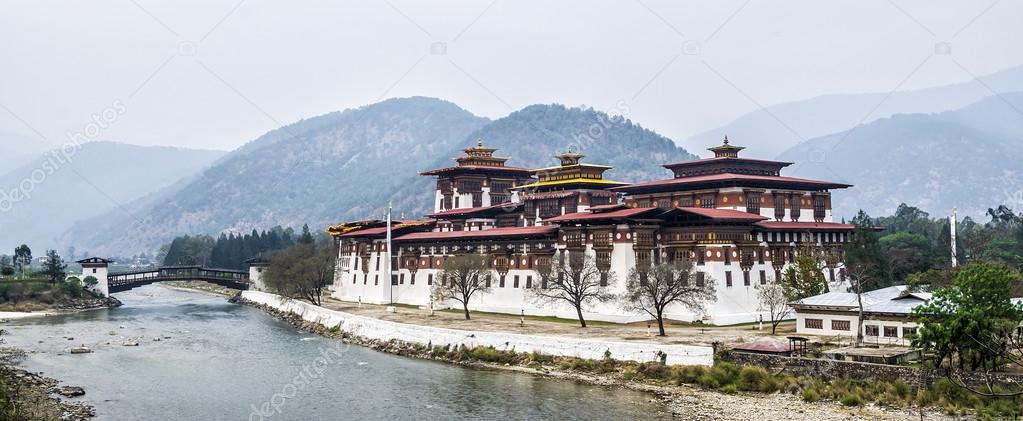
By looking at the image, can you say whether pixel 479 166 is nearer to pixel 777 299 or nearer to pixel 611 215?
pixel 611 215

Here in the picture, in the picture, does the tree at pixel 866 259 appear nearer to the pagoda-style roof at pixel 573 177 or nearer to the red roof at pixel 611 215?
the red roof at pixel 611 215

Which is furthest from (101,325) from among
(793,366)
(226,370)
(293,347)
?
(793,366)

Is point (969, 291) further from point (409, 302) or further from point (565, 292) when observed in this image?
point (409, 302)

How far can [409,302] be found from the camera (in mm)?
106188

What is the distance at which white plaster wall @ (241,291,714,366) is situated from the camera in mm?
57562

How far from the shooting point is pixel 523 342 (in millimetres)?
65812

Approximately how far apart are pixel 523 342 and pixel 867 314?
22.1 m

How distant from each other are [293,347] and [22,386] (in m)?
26.3

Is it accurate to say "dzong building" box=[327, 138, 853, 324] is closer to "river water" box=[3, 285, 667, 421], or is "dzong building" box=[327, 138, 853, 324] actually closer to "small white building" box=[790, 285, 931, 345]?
"small white building" box=[790, 285, 931, 345]

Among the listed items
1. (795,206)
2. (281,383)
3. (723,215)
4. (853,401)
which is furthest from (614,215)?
(853,401)

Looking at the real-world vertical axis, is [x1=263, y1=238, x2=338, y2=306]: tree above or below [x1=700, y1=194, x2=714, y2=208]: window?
below

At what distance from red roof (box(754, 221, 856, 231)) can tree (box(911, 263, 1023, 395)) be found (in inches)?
1256

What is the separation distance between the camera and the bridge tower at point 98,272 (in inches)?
5236
